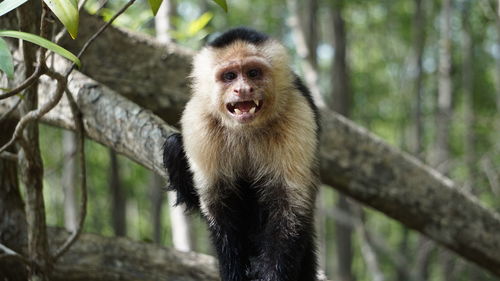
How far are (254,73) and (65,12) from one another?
1.34 metres

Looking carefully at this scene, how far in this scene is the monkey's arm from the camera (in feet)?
10.0

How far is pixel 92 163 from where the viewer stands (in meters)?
12.6

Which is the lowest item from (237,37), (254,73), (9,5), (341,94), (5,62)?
(341,94)

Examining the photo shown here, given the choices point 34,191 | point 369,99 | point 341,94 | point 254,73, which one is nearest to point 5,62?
point 34,191

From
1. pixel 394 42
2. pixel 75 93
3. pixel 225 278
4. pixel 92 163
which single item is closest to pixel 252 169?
pixel 225 278

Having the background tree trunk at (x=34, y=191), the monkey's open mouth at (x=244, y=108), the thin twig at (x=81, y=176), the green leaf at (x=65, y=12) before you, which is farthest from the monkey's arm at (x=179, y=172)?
the green leaf at (x=65, y=12)

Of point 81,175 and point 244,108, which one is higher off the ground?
point 244,108

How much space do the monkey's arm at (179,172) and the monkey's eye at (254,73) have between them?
0.50 meters

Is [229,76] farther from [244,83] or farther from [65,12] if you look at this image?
[65,12]

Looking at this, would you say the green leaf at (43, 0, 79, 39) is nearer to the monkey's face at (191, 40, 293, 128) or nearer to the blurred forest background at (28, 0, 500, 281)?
the monkey's face at (191, 40, 293, 128)

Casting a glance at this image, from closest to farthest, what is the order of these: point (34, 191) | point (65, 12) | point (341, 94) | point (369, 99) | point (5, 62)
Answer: point (5, 62)
point (65, 12)
point (34, 191)
point (341, 94)
point (369, 99)

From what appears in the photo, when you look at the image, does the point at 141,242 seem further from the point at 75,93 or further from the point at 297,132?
the point at 297,132

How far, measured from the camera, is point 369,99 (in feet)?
53.9

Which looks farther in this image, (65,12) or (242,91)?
(242,91)
